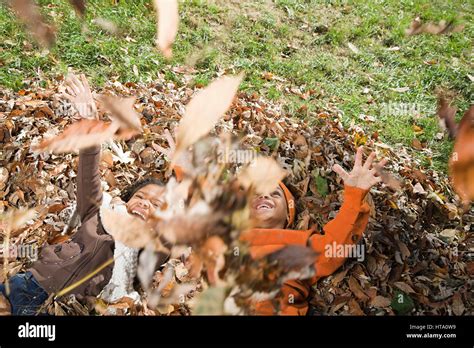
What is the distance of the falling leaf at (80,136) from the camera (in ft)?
3.84

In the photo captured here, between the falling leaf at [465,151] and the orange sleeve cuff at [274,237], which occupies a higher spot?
the falling leaf at [465,151]

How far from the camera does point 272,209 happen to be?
1285mm

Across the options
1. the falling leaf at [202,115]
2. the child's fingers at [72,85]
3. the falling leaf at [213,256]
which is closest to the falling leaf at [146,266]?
the falling leaf at [213,256]

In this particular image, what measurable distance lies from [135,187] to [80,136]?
8.1 inches

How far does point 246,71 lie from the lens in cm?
134

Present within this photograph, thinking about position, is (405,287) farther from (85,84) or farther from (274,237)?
(85,84)

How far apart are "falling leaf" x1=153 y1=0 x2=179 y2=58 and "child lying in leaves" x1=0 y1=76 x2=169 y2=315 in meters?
0.25

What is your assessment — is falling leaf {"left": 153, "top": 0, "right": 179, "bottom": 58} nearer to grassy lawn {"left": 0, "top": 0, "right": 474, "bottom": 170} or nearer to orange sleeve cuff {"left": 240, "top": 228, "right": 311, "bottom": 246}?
grassy lawn {"left": 0, "top": 0, "right": 474, "bottom": 170}

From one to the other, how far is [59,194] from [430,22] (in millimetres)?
1144

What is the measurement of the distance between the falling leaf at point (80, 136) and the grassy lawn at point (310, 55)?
16 centimetres

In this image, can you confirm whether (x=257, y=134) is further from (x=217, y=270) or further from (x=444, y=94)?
(x=444, y=94)

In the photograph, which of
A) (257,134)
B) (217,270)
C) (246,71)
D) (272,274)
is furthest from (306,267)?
(246,71)

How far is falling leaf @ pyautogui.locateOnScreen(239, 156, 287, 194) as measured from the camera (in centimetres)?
115

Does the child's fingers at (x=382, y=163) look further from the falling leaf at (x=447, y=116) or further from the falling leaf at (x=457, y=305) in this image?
the falling leaf at (x=457, y=305)
